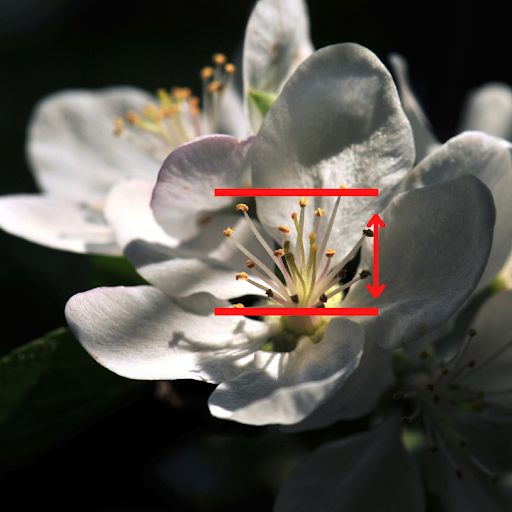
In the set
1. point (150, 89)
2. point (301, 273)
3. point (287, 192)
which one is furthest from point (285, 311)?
point (150, 89)

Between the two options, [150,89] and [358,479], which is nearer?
[358,479]

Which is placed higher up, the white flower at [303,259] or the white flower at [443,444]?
the white flower at [303,259]

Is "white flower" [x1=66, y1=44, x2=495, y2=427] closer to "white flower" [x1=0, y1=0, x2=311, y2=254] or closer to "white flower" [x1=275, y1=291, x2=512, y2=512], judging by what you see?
"white flower" [x1=275, y1=291, x2=512, y2=512]

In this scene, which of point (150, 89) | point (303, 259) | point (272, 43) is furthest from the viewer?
point (150, 89)

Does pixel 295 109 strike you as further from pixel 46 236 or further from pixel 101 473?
pixel 101 473

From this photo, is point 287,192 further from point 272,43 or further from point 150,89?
point 150,89

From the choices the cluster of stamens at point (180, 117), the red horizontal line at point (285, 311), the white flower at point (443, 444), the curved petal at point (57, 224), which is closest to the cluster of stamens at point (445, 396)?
the white flower at point (443, 444)

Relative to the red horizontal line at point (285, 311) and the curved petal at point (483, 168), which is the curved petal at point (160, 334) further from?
the curved petal at point (483, 168)

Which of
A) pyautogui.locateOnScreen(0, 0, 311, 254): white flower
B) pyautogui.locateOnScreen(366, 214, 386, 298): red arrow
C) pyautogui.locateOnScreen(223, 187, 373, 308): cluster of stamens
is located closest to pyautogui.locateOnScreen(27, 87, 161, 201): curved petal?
pyautogui.locateOnScreen(0, 0, 311, 254): white flower
